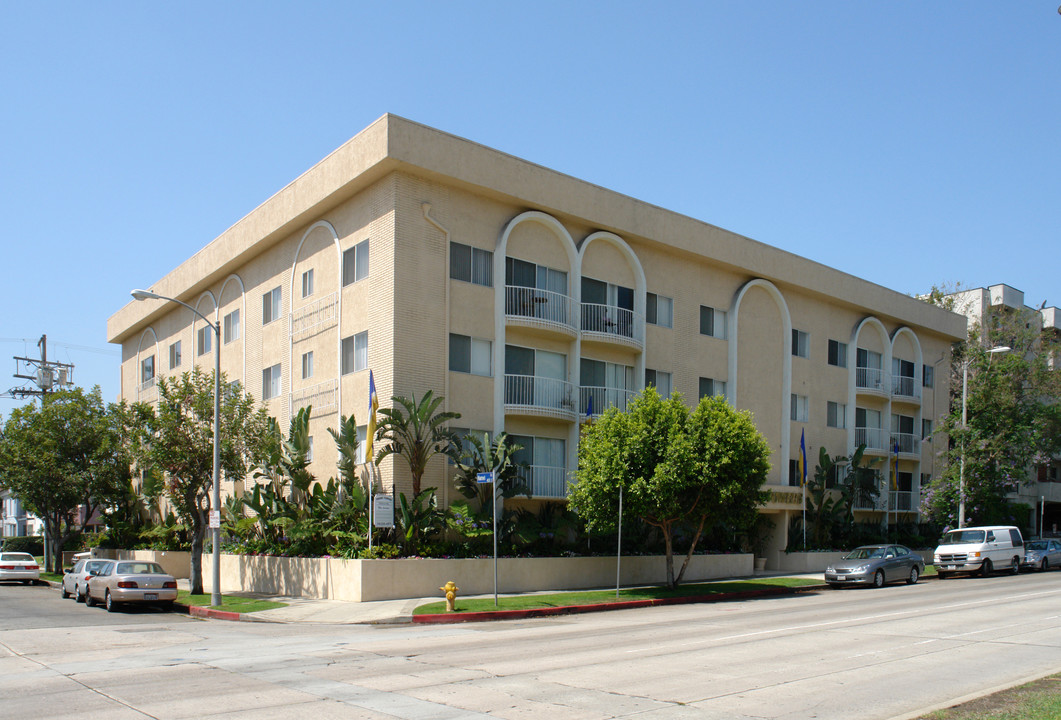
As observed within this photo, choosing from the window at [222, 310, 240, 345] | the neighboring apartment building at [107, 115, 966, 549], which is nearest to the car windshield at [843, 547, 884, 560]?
the neighboring apartment building at [107, 115, 966, 549]

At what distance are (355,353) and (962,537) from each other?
2436 centimetres

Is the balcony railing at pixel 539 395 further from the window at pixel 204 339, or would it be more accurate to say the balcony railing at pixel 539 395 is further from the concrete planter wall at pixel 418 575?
the window at pixel 204 339

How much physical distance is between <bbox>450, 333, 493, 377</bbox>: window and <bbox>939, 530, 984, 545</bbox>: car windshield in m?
19.8

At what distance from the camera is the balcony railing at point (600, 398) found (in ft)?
103

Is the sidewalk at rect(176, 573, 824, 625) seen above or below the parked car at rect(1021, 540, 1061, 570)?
above

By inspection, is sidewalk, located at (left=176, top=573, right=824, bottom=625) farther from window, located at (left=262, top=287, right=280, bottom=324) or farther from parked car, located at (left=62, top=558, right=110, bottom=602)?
window, located at (left=262, top=287, right=280, bottom=324)

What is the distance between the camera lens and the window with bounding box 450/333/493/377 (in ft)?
93.2

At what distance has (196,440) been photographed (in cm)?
2808

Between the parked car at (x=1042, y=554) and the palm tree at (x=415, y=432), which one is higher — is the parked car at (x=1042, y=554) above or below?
below

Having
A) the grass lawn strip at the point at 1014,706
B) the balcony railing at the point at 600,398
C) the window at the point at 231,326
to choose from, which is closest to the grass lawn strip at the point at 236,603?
the balcony railing at the point at 600,398

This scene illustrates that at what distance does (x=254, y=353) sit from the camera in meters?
35.8

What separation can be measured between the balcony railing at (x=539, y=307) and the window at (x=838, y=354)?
17545mm

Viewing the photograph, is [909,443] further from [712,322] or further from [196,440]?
[196,440]

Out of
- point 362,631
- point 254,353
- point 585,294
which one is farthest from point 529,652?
point 254,353
